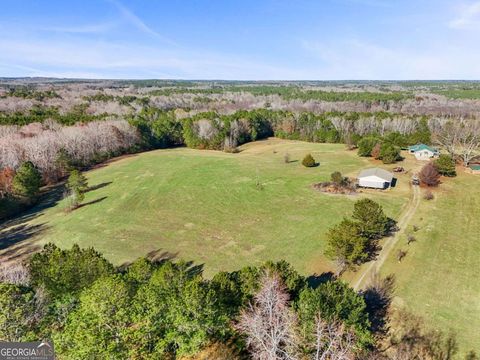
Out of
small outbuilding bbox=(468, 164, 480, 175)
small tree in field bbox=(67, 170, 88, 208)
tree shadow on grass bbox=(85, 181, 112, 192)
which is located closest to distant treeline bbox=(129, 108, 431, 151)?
small outbuilding bbox=(468, 164, 480, 175)

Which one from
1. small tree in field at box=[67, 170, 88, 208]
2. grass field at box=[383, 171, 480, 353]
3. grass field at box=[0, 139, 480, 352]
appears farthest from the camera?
small tree in field at box=[67, 170, 88, 208]

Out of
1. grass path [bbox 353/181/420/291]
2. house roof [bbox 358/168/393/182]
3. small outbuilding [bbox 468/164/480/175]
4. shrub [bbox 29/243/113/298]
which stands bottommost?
grass path [bbox 353/181/420/291]

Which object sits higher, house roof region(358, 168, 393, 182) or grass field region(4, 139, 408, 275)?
house roof region(358, 168, 393, 182)

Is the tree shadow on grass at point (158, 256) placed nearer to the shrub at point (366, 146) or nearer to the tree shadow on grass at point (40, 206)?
the tree shadow on grass at point (40, 206)

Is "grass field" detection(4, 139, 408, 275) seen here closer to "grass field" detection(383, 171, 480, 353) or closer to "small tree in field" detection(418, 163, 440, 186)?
"small tree in field" detection(418, 163, 440, 186)

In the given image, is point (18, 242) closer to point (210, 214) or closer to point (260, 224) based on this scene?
point (210, 214)

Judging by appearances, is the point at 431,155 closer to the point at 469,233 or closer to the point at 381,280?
the point at 469,233

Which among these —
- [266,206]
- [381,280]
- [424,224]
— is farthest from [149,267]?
[424,224]
